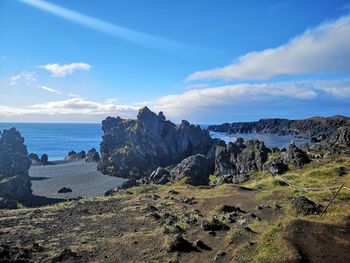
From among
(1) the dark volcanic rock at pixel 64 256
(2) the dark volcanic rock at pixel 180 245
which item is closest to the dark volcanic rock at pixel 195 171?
(2) the dark volcanic rock at pixel 180 245

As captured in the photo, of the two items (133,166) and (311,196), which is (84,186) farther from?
(311,196)

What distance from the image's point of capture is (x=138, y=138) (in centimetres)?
13462

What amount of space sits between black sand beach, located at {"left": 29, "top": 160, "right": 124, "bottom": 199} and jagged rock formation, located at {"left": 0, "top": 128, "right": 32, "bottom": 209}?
24.6 feet

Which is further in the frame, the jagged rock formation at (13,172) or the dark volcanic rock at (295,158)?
the jagged rock formation at (13,172)

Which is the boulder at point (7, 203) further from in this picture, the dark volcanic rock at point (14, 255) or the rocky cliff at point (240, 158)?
the rocky cliff at point (240, 158)

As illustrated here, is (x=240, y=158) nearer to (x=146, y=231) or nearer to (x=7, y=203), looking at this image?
(x=7, y=203)

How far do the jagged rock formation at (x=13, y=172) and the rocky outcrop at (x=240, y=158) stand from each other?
44999 mm

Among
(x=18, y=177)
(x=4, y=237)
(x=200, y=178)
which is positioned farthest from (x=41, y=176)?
(x=4, y=237)

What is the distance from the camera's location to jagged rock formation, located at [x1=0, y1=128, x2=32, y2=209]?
73875mm

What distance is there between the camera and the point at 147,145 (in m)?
133

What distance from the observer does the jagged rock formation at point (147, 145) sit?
128 meters

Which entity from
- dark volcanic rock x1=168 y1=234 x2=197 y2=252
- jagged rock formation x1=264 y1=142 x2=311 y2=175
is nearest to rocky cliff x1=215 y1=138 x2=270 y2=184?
jagged rock formation x1=264 y1=142 x2=311 y2=175

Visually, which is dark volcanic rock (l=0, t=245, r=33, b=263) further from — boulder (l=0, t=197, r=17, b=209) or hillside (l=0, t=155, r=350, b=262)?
boulder (l=0, t=197, r=17, b=209)

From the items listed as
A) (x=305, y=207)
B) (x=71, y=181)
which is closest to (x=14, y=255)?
(x=305, y=207)
